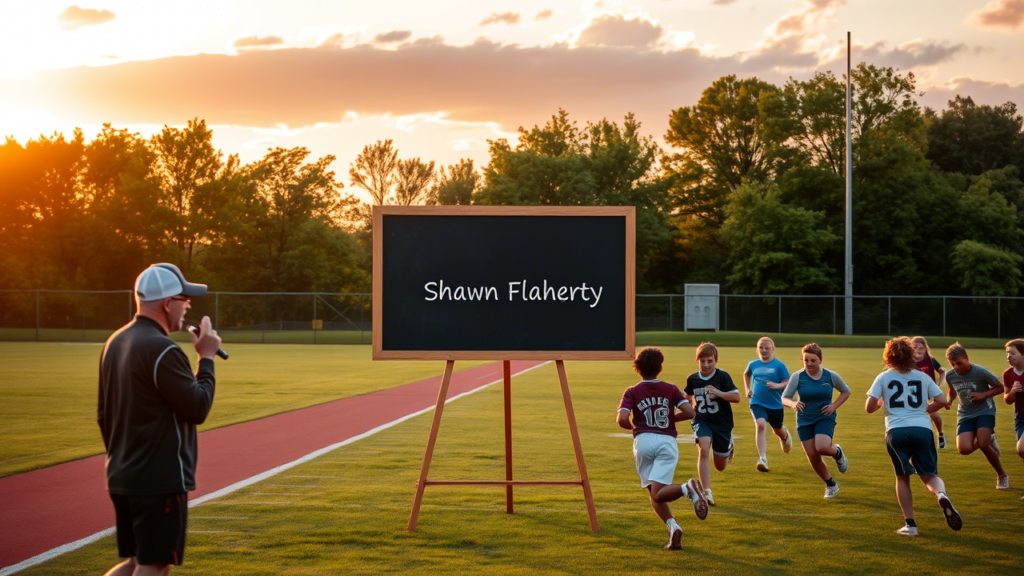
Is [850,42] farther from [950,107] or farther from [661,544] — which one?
[661,544]

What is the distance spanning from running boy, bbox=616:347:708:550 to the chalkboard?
1.90 feet

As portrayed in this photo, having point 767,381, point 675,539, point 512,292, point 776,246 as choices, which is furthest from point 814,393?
point 776,246

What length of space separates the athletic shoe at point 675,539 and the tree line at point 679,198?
2166 inches

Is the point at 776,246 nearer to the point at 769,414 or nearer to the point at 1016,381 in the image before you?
the point at 769,414

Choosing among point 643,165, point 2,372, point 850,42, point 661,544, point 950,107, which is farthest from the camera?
point 950,107

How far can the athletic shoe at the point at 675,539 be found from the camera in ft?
22.4

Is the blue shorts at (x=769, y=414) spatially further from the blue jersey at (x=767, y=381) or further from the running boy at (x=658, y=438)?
the running boy at (x=658, y=438)

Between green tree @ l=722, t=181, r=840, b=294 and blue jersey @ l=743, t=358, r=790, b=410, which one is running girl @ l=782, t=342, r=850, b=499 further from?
green tree @ l=722, t=181, r=840, b=294

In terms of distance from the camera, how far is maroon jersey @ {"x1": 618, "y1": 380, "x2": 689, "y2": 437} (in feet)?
22.7

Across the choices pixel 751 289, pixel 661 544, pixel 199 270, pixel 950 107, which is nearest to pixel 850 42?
pixel 751 289

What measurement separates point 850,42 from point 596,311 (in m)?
52.8

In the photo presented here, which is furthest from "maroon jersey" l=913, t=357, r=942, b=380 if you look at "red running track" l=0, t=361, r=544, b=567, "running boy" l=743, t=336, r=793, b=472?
"red running track" l=0, t=361, r=544, b=567

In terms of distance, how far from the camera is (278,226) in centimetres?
7550

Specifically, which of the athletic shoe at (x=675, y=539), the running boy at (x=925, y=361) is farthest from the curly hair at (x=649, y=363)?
the running boy at (x=925, y=361)
